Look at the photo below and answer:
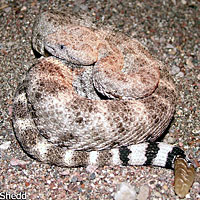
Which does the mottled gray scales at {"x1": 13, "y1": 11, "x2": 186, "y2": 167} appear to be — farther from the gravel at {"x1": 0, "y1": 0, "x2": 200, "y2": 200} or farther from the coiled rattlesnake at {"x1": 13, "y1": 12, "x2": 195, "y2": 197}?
the gravel at {"x1": 0, "y1": 0, "x2": 200, "y2": 200}

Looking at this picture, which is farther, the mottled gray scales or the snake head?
the snake head

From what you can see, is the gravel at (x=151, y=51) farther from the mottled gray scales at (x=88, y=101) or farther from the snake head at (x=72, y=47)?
the snake head at (x=72, y=47)

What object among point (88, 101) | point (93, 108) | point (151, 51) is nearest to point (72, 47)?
point (88, 101)

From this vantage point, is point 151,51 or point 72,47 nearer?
point 72,47

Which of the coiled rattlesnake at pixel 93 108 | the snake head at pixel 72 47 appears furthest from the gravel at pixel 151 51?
the snake head at pixel 72 47

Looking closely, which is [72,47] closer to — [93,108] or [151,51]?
[93,108]

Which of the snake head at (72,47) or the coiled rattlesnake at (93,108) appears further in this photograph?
the snake head at (72,47)

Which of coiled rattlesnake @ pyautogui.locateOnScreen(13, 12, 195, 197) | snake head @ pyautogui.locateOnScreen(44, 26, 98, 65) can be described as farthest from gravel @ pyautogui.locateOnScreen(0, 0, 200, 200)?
snake head @ pyautogui.locateOnScreen(44, 26, 98, 65)
